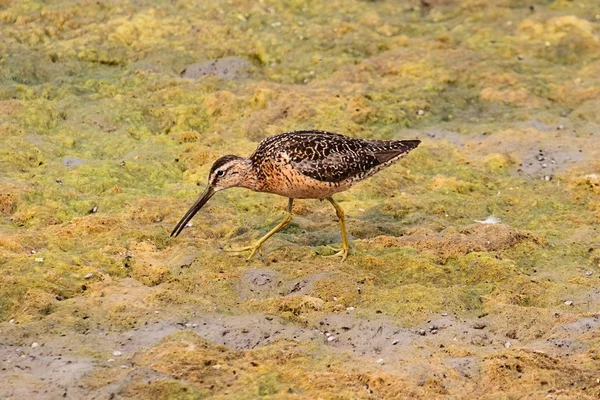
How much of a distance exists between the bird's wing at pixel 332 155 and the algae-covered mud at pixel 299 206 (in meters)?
0.66

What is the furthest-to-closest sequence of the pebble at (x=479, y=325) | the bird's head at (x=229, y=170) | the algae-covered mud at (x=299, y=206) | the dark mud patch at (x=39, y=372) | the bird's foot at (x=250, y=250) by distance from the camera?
the bird's head at (x=229, y=170) < the bird's foot at (x=250, y=250) < the pebble at (x=479, y=325) < the algae-covered mud at (x=299, y=206) < the dark mud patch at (x=39, y=372)

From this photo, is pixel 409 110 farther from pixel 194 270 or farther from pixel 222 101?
pixel 194 270

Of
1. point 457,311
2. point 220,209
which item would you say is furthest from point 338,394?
point 220,209

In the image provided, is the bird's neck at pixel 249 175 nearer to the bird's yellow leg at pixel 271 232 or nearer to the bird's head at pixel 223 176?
the bird's head at pixel 223 176

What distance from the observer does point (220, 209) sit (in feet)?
30.7

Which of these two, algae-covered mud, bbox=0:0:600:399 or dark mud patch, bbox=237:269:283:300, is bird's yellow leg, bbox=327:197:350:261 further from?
dark mud patch, bbox=237:269:283:300

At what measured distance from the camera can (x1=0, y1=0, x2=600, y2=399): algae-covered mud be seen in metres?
6.57

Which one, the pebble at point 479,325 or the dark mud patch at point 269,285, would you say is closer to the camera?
the pebble at point 479,325

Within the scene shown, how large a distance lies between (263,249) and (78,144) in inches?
118

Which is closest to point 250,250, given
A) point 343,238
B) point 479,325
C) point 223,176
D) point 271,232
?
point 271,232

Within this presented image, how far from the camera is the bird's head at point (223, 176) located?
8508 millimetres

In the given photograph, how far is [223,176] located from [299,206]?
52.3 inches

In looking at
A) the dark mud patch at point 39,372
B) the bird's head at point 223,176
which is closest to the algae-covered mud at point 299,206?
the dark mud patch at point 39,372

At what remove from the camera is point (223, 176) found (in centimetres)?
853
